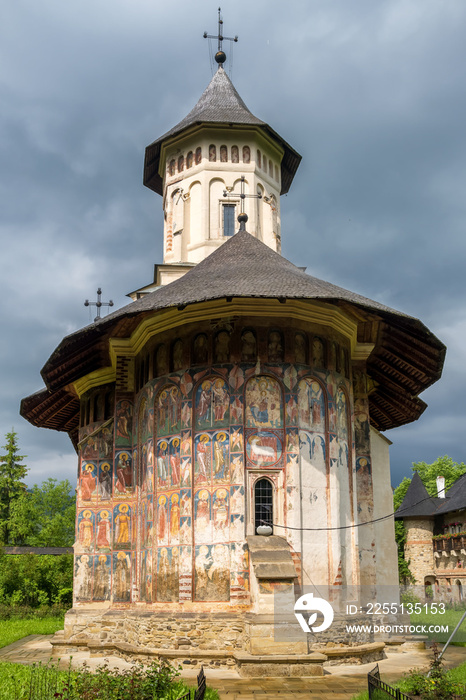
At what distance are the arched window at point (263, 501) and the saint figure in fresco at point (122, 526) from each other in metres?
3.64

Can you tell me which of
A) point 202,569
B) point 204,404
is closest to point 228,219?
point 204,404

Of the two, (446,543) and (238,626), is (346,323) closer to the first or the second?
(238,626)

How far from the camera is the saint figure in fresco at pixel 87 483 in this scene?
1641 centimetres

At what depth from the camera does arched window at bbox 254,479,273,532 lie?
1294 centimetres

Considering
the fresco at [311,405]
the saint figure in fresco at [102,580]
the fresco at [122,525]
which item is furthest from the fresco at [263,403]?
the saint figure in fresco at [102,580]

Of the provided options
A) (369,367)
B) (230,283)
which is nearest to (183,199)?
(369,367)

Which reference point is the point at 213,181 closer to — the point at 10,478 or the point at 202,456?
the point at 202,456

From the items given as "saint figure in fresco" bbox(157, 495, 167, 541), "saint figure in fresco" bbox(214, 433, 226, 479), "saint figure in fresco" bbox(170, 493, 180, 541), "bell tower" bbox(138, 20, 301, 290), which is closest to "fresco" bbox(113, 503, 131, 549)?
"saint figure in fresco" bbox(157, 495, 167, 541)

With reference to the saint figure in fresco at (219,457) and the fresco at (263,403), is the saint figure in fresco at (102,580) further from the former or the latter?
the fresco at (263,403)

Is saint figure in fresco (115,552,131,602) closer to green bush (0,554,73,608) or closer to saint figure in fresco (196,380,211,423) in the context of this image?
saint figure in fresco (196,380,211,423)

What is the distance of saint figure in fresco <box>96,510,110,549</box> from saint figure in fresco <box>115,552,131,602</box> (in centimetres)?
64

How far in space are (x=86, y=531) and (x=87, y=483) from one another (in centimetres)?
106

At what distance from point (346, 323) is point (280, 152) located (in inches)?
435

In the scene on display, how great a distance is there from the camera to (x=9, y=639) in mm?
17000
